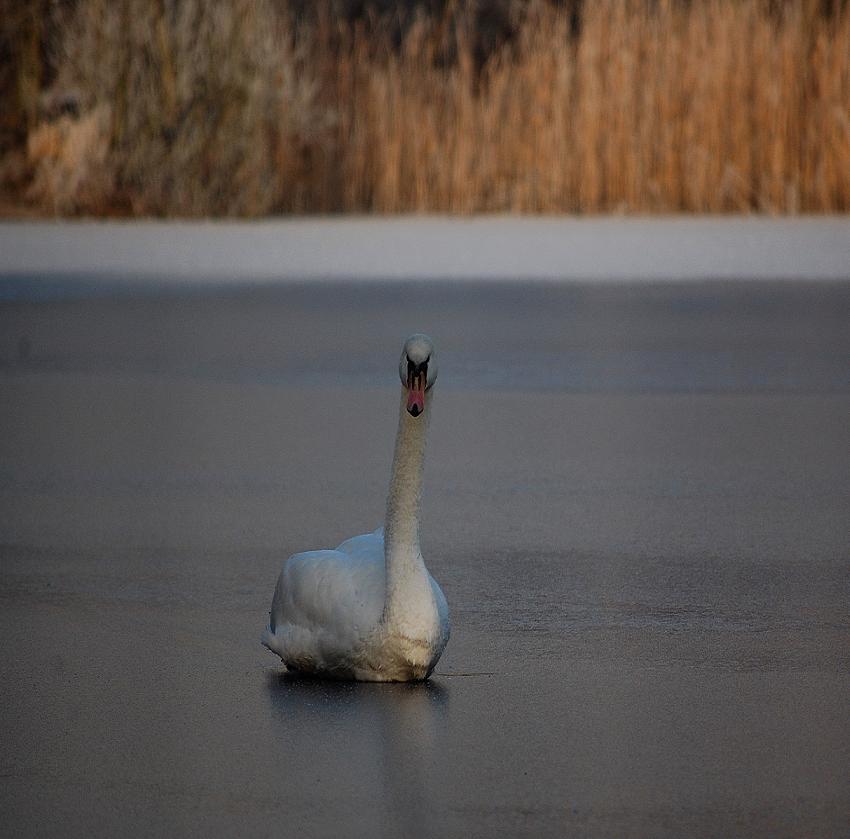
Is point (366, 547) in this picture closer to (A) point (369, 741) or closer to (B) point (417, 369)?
(B) point (417, 369)

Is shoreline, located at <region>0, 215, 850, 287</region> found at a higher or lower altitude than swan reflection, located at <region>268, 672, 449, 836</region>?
higher

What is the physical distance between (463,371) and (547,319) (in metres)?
2.08

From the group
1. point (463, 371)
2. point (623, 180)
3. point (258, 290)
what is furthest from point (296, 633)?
point (623, 180)

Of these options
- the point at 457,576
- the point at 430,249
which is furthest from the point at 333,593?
the point at 430,249

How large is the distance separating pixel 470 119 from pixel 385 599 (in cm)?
1339

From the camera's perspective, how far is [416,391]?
13.6ft

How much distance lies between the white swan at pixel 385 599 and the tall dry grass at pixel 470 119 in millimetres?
13021

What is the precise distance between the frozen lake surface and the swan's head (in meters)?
0.54

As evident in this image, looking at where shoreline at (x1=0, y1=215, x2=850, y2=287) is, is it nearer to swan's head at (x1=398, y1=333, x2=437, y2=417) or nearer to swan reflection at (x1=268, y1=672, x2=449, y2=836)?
swan's head at (x1=398, y1=333, x2=437, y2=417)

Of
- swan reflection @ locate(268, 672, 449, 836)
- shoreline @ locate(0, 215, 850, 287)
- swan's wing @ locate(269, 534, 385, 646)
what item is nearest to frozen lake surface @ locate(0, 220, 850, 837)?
swan reflection @ locate(268, 672, 449, 836)

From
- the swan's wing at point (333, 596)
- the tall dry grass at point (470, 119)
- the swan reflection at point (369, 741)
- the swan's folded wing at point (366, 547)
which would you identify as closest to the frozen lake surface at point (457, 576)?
the swan reflection at point (369, 741)

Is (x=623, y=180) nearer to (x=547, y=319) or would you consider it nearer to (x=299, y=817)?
(x=547, y=319)

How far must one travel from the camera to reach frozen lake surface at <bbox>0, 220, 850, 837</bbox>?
346cm

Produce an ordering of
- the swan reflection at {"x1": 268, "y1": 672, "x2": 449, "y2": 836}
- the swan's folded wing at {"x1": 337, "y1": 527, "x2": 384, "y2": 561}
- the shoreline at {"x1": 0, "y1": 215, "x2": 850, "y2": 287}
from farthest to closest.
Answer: the shoreline at {"x1": 0, "y1": 215, "x2": 850, "y2": 287}, the swan's folded wing at {"x1": 337, "y1": 527, "x2": 384, "y2": 561}, the swan reflection at {"x1": 268, "y1": 672, "x2": 449, "y2": 836}
